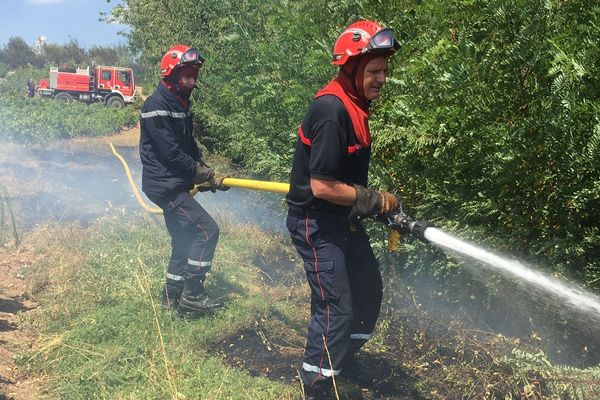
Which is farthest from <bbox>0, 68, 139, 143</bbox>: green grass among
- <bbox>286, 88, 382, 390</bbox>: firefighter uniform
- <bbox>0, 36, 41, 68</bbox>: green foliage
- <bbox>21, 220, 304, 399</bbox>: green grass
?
<bbox>0, 36, 41, 68</bbox>: green foliage

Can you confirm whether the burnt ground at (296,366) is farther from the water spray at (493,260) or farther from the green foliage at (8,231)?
the green foliage at (8,231)

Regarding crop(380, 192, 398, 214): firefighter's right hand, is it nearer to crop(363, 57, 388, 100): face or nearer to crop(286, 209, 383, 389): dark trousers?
crop(286, 209, 383, 389): dark trousers

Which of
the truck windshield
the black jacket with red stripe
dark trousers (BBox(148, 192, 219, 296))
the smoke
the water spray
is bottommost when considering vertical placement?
the smoke

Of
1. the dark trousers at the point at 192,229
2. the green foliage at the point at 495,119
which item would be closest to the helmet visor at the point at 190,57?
the green foliage at the point at 495,119

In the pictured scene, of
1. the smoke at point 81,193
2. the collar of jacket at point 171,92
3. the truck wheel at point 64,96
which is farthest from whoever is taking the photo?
the truck wheel at point 64,96

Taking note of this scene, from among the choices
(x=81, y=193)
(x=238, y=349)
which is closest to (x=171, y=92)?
(x=238, y=349)

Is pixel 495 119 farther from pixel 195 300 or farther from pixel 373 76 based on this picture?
pixel 195 300

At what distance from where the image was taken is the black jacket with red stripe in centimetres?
308

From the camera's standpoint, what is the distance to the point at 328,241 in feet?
11.3

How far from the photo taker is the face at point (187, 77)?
5.10 m

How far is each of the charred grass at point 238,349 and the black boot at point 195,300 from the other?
0.32ft

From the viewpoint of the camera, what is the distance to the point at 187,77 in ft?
16.8

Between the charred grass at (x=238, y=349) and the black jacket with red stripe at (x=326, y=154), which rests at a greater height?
the black jacket with red stripe at (x=326, y=154)

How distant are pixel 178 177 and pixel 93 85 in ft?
122
